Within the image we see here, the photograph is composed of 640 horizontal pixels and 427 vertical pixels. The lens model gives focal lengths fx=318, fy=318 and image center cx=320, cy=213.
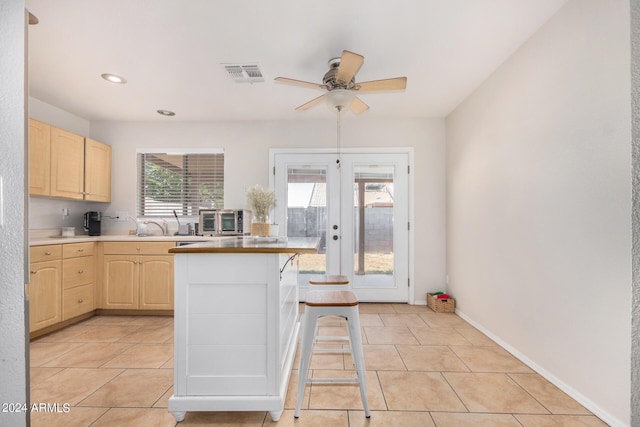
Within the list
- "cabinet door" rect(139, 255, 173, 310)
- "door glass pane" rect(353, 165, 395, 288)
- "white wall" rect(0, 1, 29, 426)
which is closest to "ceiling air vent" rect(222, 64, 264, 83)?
"door glass pane" rect(353, 165, 395, 288)

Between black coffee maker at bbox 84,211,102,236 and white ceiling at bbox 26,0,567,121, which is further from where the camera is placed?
black coffee maker at bbox 84,211,102,236

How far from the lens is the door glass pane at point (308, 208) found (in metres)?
4.27

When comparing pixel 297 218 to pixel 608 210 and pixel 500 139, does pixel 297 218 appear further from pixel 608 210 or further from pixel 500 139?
pixel 608 210

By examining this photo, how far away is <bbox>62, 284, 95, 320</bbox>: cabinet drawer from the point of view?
10.9ft

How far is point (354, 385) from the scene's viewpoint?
2.13 metres

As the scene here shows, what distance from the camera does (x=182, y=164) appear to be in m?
4.41

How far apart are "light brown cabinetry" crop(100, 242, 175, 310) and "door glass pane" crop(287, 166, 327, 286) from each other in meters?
1.57

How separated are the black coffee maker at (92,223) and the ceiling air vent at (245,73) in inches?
105

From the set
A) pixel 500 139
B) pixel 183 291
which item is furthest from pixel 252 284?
pixel 500 139

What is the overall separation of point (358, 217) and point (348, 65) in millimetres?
2403

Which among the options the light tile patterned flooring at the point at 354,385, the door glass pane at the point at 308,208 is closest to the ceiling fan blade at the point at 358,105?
the door glass pane at the point at 308,208

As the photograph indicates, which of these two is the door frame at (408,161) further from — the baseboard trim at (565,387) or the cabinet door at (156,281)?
the cabinet door at (156,281)

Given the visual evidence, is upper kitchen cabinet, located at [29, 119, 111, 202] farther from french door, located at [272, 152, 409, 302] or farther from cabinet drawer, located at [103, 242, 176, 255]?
french door, located at [272, 152, 409, 302]

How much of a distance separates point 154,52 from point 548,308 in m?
3.55
